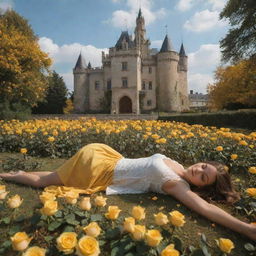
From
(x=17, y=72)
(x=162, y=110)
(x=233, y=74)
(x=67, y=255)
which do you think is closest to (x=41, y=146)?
(x=67, y=255)

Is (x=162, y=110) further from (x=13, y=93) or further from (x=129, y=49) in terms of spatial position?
(x=13, y=93)

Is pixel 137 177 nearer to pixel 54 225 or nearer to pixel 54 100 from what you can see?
pixel 54 225

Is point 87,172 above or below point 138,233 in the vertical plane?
above

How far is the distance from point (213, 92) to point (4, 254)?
27719 millimetres

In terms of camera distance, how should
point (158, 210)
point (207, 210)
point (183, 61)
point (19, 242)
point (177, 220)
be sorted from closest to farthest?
1. point (19, 242)
2. point (177, 220)
3. point (207, 210)
4. point (158, 210)
5. point (183, 61)

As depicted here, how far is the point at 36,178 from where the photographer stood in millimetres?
3432

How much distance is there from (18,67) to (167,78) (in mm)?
27887

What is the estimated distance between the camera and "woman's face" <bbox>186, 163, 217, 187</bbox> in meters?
2.94

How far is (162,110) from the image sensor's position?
3953 cm

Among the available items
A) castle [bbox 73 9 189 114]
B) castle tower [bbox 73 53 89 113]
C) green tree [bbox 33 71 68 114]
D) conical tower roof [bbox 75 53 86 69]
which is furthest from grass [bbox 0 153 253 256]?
conical tower roof [bbox 75 53 86 69]

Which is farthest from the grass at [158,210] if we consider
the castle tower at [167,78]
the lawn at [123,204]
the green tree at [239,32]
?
the castle tower at [167,78]

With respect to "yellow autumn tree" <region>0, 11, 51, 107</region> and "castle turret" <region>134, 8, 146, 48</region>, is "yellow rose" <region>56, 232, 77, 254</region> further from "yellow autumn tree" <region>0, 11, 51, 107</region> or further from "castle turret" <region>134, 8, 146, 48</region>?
"castle turret" <region>134, 8, 146, 48</region>

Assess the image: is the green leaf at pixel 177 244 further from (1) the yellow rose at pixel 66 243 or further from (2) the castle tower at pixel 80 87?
(2) the castle tower at pixel 80 87

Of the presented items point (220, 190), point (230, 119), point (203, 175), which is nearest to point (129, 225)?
point (203, 175)
